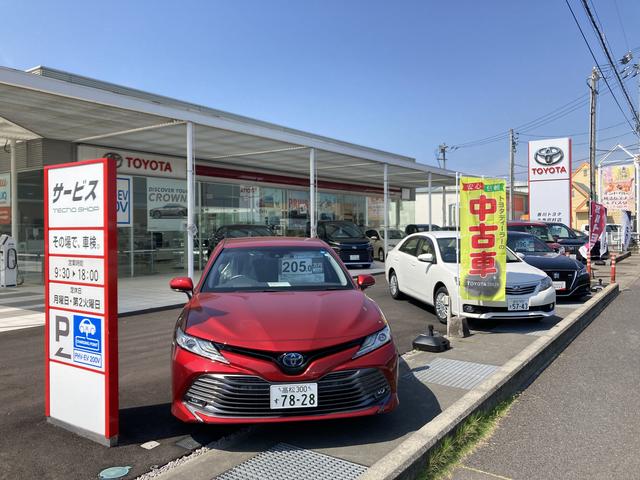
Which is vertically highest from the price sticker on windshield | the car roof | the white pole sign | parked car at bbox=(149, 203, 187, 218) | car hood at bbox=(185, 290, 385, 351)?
the white pole sign

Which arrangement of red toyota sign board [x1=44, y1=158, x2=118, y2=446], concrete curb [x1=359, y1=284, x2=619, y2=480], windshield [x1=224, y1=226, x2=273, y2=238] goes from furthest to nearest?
windshield [x1=224, y1=226, x2=273, y2=238] < red toyota sign board [x1=44, y1=158, x2=118, y2=446] < concrete curb [x1=359, y1=284, x2=619, y2=480]

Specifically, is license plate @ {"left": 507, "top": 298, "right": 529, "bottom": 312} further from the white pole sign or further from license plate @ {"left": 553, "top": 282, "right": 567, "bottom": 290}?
the white pole sign

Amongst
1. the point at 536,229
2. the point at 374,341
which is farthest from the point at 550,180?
the point at 374,341

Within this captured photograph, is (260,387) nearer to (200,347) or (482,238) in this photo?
(200,347)

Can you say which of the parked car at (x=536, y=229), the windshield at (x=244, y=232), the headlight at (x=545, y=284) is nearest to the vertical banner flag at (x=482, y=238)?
the headlight at (x=545, y=284)

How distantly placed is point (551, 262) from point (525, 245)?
3.61 ft

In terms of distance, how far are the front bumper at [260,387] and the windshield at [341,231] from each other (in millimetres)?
14094

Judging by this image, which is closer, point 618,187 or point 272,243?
point 272,243

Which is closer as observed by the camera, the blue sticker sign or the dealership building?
the blue sticker sign

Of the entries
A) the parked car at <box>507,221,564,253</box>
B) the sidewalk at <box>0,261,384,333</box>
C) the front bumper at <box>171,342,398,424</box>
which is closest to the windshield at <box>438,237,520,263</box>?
the front bumper at <box>171,342,398,424</box>

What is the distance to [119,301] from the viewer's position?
10.5 m

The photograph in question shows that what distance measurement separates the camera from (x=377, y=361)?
3711 millimetres

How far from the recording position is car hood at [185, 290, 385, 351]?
3590mm

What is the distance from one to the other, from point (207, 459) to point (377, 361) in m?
1.35
